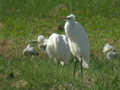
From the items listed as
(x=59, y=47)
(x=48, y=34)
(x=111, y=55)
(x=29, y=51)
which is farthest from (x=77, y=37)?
(x=48, y=34)

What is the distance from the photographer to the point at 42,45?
1225 cm

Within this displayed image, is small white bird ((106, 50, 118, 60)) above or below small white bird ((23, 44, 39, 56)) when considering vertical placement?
below

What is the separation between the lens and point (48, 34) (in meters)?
15.3

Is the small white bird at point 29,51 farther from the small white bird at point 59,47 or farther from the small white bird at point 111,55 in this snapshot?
→ the small white bird at point 111,55

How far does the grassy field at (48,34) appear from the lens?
24.8ft

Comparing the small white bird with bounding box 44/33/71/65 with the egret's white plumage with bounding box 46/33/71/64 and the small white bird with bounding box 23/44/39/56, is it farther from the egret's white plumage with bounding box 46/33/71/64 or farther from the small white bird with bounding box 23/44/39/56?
the small white bird with bounding box 23/44/39/56

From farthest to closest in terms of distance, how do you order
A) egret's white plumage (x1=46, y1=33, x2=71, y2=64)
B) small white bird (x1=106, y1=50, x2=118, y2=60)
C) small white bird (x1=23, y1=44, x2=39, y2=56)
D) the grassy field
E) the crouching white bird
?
small white bird (x1=23, y1=44, x2=39, y2=56), small white bird (x1=106, y1=50, x2=118, y2=60), egret's white plumage (x1=46, y1=33, x2=71, y2=64), the crouching white bird, the grassy field

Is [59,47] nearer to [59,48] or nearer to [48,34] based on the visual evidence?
[59,48]

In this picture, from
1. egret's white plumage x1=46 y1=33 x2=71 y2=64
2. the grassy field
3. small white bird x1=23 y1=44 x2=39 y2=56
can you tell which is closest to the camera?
the grassy field

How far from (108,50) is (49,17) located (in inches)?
256

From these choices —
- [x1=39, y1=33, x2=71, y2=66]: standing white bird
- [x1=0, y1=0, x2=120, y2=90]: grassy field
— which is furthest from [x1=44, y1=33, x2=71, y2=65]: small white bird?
[x1=0, y1=0, x2=120, y2=90]: grassy field

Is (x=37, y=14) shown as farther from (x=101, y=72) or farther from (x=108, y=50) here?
(x=101, y=72)

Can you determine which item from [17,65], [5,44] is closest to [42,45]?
[5,44]

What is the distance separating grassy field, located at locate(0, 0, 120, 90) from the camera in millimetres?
7562
